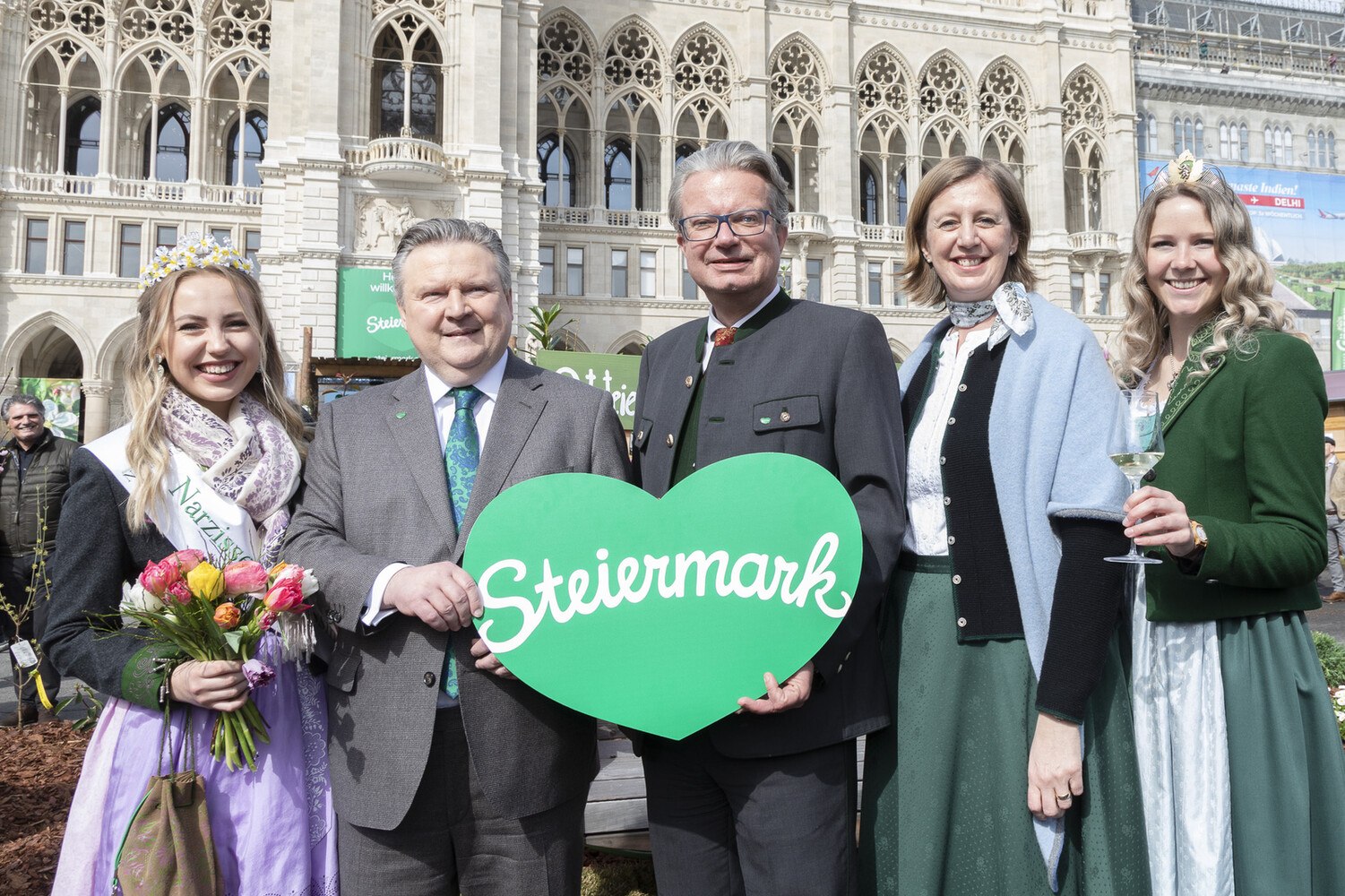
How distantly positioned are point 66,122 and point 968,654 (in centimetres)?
2873

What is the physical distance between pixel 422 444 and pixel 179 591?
1.85 ft

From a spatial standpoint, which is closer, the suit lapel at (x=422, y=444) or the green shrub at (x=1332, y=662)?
the suit lapel at (x=422, y=444)

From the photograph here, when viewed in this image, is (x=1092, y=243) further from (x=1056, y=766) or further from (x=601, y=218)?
(x=1056, y=766)

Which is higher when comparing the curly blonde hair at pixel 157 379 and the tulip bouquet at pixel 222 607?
the curly blonde hair at pixel 157 379

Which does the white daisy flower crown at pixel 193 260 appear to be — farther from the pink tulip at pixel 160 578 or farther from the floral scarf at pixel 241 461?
the pink tulip at pixel 160 578

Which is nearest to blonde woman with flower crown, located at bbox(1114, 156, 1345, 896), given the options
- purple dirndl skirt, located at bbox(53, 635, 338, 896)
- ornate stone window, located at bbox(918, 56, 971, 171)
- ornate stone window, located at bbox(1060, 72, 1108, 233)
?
purple dirndl skirt, located at bbox(53, 635, 338, 896)

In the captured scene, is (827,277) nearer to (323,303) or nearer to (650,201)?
(650,201)

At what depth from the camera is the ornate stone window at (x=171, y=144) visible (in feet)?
80.8

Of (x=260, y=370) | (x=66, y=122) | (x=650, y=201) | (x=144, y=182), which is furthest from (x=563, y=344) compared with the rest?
(x=260, y=370)

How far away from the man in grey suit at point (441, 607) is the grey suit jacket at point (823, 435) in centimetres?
24

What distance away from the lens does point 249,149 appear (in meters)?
25.0

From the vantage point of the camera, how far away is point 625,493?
1.83 metres

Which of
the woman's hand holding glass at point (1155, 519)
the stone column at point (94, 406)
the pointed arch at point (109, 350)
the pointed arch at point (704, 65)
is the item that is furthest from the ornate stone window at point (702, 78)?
the woman's hand holding glass at point (1155, 519)

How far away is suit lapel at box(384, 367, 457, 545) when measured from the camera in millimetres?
1936
